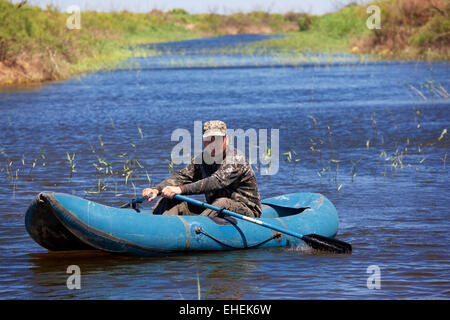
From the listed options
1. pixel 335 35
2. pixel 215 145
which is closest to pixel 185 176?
pixel 215 145

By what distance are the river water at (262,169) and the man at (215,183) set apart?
0.48 meters

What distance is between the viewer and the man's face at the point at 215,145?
24.2 feet

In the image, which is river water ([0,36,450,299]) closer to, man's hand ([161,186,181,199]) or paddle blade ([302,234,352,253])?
paddle blade ([302,234,352,253])

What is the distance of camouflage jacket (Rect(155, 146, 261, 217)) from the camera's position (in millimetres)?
7461

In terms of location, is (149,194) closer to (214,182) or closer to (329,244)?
(214,182)

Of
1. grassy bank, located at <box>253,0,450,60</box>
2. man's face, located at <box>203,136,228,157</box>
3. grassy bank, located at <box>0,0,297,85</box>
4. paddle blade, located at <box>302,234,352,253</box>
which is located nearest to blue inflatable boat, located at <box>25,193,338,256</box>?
paddle blade, located at <box>302,234,352,253</box>

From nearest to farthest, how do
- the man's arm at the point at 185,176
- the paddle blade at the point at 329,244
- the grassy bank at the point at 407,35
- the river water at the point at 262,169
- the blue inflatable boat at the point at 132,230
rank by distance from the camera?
1. the river water at the point at 262,169
2. the blue inflatable boat at the point at 132,230
3. the paddle blade at the point at 329,244
4. the man's arm at the point at 185,176
5. the grassy bank at the point at 407,35

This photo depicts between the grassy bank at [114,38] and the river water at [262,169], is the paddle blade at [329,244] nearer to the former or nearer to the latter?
the river water at [262,169]

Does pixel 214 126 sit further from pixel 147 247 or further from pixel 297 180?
pixel 297 180

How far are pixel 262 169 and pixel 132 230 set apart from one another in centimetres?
543

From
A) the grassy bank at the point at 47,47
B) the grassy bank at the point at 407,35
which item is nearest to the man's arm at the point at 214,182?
the grassy bank at the point at 47,47

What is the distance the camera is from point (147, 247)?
7.21 m
